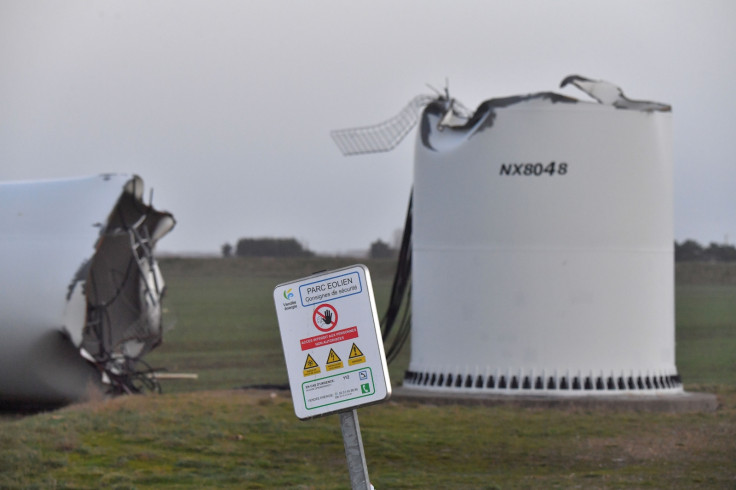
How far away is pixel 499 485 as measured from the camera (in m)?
10.4

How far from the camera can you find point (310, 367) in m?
5.62

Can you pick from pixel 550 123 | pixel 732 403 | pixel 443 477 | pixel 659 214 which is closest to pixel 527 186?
pixel 550 123

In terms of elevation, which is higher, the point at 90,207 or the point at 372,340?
the point at 372,340

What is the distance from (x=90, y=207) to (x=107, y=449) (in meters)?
5.86

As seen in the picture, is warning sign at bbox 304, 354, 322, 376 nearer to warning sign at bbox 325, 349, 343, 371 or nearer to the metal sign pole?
warning sign at bbox 325, 349, 343, 371

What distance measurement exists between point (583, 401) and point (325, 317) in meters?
10.5

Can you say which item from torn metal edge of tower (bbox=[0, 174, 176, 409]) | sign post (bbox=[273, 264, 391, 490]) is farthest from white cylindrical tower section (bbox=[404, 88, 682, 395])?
sign post (bbox=[273, 264, 391, 490])

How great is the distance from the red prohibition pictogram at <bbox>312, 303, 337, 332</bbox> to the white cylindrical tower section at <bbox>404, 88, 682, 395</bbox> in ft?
35.3

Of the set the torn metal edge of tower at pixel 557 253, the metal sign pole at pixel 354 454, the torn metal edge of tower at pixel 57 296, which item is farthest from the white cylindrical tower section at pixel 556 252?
the metal sign pole at pixel 354 454

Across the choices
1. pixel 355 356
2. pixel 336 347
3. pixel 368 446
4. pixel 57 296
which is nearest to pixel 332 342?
pixel 336 347

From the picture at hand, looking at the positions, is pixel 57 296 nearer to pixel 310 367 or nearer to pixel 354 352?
pixel 310 367

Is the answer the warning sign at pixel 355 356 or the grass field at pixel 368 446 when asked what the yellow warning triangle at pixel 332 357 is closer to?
the warning sign at pixel 355 356

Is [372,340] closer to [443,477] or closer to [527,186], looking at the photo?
[443,477]

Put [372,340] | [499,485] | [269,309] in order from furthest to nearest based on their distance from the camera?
1. [269,309]
2. [499,485]
3. [372,340]
